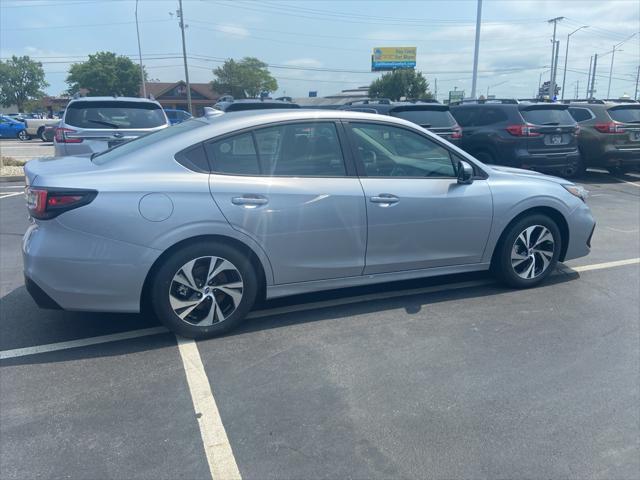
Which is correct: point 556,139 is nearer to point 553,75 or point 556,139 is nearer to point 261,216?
point 261,216

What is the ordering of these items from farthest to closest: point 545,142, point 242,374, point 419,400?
point 545,142, point 242,374, point 419,400

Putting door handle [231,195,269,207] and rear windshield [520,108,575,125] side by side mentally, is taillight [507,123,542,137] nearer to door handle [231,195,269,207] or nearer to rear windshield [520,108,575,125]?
rear windshield [520,108,575,125]

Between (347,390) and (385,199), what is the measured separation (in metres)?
1.63

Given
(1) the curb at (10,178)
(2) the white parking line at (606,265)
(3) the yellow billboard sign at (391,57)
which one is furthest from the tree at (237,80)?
(2) the white parking line at (606,265)

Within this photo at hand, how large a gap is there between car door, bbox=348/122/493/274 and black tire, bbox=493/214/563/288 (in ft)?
0.77

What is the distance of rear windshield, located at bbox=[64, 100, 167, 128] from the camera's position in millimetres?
8242

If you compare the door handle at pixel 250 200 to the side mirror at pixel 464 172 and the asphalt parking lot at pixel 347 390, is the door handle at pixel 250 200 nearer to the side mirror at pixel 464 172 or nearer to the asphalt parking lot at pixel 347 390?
the asphalt parking lot at pixel 347 390

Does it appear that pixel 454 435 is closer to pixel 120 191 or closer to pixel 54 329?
pixel 120 191

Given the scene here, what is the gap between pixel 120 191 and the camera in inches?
139

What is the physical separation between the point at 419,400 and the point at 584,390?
106 cm

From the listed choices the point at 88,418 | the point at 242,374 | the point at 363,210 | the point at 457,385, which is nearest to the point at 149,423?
the point at 88,418

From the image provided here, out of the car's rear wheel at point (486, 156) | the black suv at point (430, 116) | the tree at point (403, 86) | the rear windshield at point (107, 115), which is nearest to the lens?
the rear windshield at point (107, 115)

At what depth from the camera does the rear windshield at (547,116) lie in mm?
10844

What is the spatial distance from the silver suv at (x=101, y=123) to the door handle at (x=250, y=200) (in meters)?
4.73
